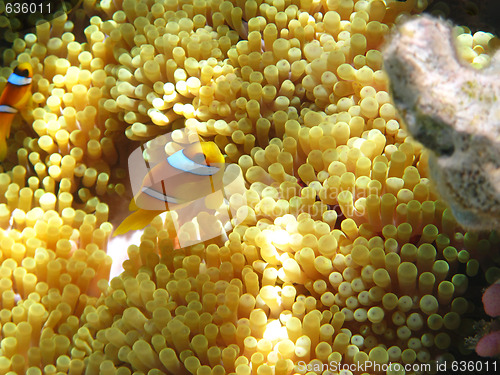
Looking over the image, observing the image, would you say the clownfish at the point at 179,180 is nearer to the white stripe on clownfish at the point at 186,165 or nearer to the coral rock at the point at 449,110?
the white stripe on clownfish at the point at 186,165

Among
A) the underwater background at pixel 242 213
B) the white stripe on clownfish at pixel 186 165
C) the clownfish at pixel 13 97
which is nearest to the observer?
the underwater background at pixel 242 213

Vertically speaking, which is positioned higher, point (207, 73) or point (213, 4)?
point (213, 4)

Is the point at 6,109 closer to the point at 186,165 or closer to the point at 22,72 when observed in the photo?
the point at 22,72

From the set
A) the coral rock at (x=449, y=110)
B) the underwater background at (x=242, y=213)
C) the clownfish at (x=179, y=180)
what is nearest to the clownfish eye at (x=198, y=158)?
the clownfish at (x=179, y=180)

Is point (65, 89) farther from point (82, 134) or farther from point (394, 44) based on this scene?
point (394, 44)

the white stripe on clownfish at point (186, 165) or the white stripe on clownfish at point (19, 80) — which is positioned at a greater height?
the white stripe on clownfish at point (186, 165)

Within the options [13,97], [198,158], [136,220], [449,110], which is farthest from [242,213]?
[13,97]

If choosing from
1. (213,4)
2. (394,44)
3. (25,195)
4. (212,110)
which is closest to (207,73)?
(212,110)
